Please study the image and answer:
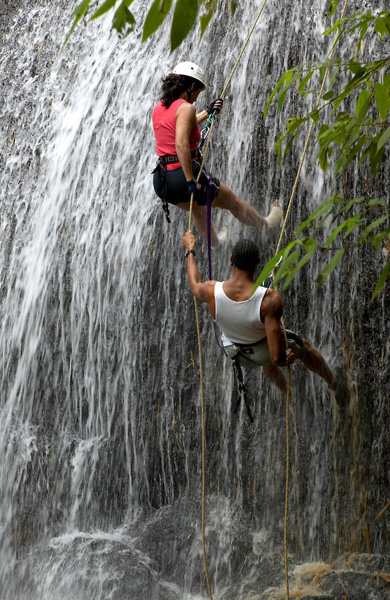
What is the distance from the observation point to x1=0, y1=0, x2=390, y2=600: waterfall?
544 centimetres

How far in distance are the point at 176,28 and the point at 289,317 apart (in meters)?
4.19

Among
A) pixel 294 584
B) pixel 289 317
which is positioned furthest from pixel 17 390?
pixel 294 584

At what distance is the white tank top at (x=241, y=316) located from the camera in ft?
14.2

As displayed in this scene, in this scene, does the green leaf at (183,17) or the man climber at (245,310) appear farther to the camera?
the man climber at (245,310)

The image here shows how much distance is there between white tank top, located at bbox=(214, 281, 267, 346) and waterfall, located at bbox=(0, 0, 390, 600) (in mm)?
1258

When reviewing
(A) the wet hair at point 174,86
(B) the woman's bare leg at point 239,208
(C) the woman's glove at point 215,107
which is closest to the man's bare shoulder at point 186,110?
(A) the wet hair at point 174,86

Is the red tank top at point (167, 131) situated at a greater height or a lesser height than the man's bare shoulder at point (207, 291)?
greater

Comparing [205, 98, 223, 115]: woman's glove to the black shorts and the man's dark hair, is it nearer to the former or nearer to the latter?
the black shorts

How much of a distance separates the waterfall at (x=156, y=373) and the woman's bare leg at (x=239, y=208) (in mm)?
245

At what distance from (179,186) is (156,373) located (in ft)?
7.00

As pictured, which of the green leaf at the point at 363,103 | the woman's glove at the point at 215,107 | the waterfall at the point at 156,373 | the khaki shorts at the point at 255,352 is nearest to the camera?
the green leaf at the point at 363,103

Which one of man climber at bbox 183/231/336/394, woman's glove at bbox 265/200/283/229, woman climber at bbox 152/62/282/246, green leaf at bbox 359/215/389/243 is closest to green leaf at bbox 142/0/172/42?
green leaf at bbox 359/215/389/243

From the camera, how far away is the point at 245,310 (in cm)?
436

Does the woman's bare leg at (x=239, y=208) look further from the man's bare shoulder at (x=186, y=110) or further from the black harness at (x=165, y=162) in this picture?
the man's bare shoulder at (x=186, y=110)
